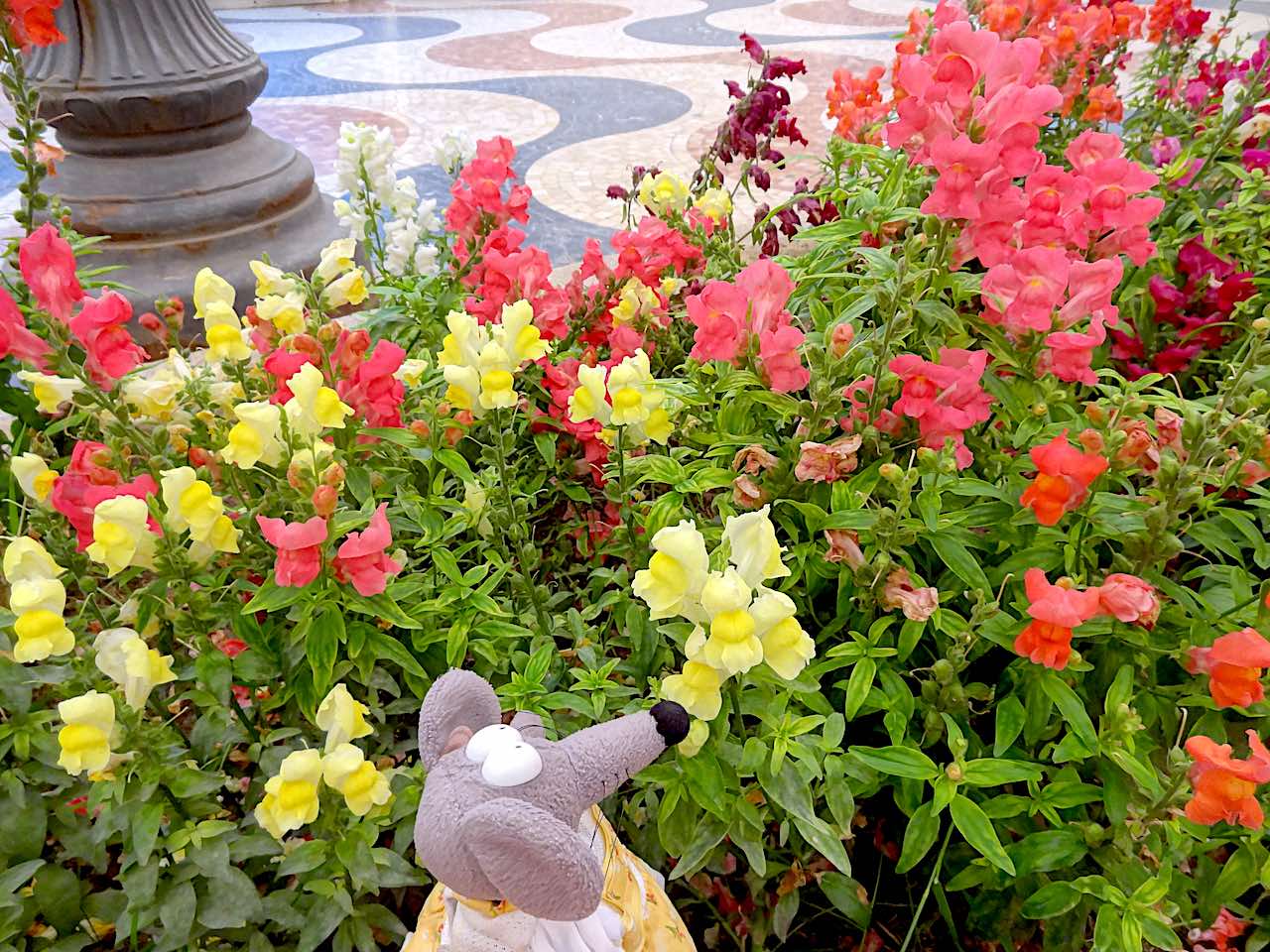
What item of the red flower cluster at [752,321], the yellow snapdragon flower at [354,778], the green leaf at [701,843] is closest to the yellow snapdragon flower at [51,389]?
the yellow snapdragon flower at [354,778]

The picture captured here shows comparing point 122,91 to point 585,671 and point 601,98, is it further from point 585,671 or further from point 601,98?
point 601,98

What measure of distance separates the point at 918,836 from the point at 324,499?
76cm

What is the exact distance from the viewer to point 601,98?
593cm

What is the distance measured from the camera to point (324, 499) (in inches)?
38.3

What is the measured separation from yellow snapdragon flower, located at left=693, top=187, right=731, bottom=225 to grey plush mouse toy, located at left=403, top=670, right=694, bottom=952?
1.26 metres

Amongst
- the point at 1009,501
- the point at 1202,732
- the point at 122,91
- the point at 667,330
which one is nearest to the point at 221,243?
the point at 122,91

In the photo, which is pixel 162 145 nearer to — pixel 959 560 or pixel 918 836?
pixel 959 560

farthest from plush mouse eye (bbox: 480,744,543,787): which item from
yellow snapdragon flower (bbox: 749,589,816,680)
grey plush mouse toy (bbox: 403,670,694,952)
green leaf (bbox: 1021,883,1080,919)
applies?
green leaf (bbox: 1021,883,1080,919)

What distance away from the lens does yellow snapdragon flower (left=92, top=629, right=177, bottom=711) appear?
97 cm

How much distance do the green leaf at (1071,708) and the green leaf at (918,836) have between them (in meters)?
0.18

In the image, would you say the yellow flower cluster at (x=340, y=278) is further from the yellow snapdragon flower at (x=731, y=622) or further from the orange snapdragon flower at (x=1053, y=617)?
the orange snapdragon flower at (x=1053, y=617)

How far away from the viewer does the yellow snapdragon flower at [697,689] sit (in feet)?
2.90

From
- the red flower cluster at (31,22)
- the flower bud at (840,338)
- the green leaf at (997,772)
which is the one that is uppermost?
the red flower cluster at (31,22)

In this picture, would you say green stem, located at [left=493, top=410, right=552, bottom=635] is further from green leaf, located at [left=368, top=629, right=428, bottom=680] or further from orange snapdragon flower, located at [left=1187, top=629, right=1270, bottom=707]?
orange snapdragon flower, located at [left=1187, top=629, right=1270, bottom=707]
